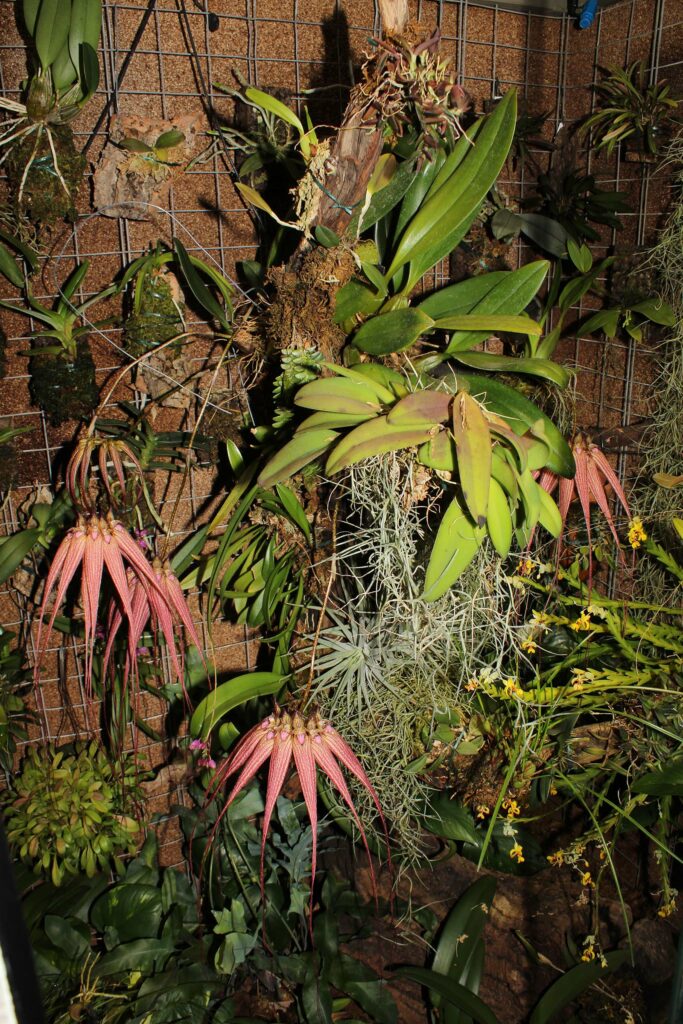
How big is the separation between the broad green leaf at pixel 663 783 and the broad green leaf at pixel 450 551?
20.9 inches

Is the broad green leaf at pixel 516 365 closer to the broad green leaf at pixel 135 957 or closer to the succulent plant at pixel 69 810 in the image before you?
the succulent plant at pixel 69 810

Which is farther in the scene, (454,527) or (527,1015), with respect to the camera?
(527,1015)

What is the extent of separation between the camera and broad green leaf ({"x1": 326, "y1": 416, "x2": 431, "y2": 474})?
0.87 m

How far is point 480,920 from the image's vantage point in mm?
1398

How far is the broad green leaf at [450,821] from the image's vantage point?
1.46 metres

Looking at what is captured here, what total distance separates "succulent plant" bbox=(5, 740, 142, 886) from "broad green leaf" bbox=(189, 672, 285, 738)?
0.98ft

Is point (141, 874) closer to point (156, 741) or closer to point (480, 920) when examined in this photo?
point (156, 741)

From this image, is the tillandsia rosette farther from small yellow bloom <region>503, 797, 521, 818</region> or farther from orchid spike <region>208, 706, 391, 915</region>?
small yellow bloom <region>503, 797, 521, 818</region>

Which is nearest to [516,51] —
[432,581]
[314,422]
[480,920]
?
[314,422]

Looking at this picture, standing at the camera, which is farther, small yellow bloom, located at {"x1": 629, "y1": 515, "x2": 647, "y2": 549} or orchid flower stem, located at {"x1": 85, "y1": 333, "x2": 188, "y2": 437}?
small yellow bloom, located at {"x1": 629, "y1": 515, "x2": 647, "y2": 549}

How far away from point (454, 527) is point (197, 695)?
0.78m

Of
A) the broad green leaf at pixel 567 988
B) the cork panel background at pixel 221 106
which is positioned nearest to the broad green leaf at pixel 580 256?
the cork panel background at pixel 221 106

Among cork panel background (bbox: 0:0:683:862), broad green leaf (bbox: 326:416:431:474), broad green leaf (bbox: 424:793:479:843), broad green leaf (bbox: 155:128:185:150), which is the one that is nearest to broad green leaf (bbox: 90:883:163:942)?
cork panel background (bbox: 0:0:683:862)

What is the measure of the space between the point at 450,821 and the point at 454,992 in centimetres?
30
